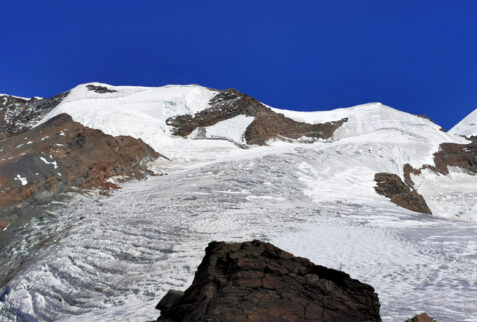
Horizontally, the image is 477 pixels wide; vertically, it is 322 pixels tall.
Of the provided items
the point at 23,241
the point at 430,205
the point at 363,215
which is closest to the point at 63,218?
the point at 23,241

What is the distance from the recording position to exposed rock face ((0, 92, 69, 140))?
45.6 meters

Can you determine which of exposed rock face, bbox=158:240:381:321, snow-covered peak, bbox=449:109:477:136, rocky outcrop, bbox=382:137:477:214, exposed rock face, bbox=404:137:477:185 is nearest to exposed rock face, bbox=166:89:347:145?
exposed rock face, bbox=404:137:477:185

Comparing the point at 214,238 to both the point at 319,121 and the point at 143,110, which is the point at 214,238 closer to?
the point at 143,110

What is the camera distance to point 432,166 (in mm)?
37875

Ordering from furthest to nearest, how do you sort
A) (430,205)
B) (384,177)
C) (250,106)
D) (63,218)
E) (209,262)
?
1. (250,106)
2. (430,205)
3. (384,177)
4. (63,218)
5. (209,262)

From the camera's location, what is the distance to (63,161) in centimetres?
2339

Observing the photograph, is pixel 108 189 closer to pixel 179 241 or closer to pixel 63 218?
pixel 63 218

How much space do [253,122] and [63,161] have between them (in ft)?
69.1

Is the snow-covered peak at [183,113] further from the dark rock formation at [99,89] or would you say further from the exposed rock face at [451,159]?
the exposed rock face at [451,159]

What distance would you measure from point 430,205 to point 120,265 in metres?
23.9

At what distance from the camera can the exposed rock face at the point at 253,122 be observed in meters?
40.3

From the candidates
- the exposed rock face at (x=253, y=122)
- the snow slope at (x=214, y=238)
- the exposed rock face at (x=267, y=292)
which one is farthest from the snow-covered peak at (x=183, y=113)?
the exposed rock face at (x=267, y=292)

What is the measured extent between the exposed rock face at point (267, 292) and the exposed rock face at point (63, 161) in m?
14.4

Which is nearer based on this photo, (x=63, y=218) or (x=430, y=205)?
(x=63, y=218)
